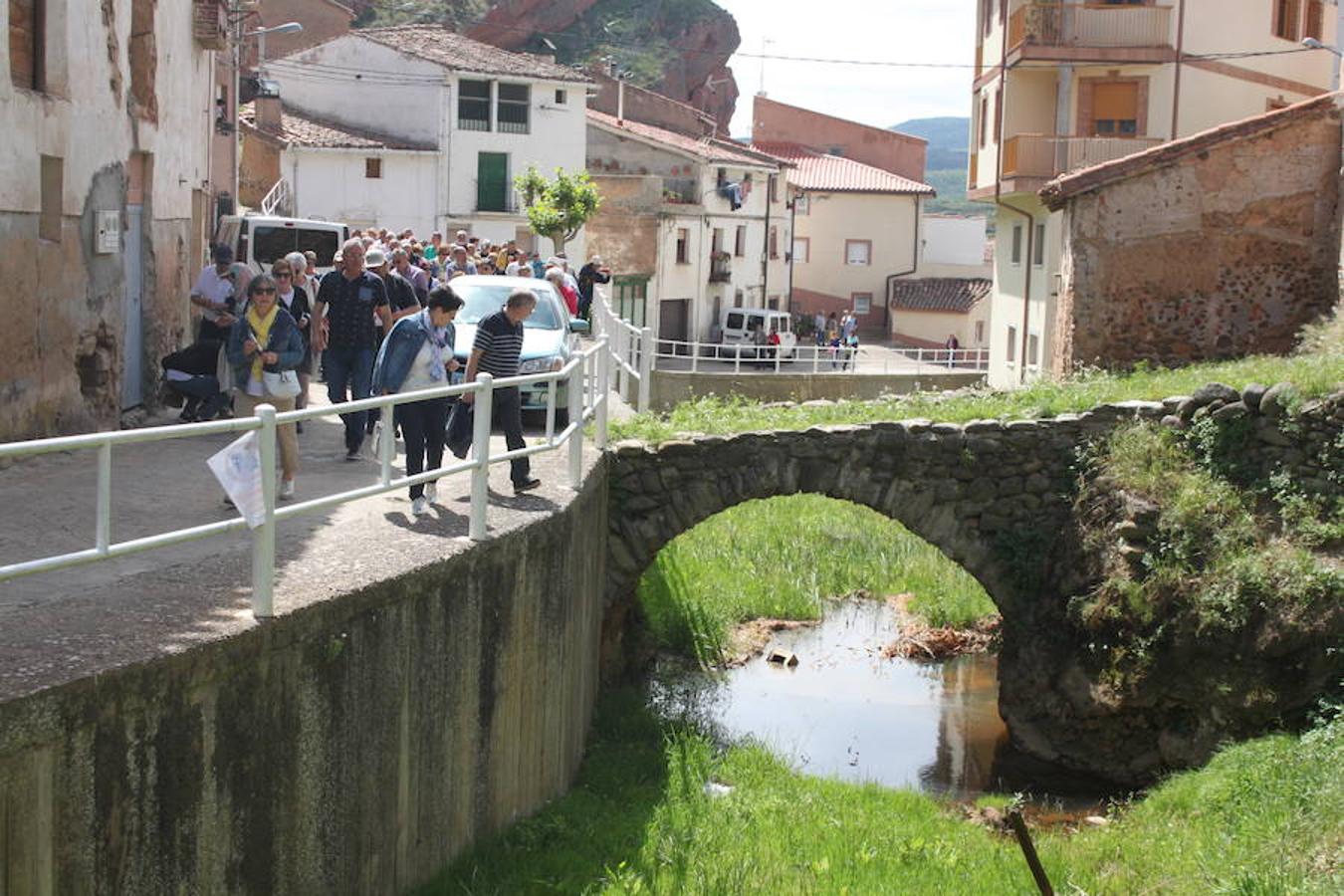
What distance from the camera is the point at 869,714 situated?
18.9m

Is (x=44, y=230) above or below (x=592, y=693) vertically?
above

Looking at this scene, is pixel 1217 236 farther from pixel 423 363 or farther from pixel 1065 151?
pixel 423 363

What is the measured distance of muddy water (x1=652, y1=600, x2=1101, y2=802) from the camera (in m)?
16.8

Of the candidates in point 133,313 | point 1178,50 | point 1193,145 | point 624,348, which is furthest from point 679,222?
point 133,313

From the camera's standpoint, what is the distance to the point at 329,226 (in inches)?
953

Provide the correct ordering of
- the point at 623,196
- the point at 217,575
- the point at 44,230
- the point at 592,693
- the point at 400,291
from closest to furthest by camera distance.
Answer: the point at 217,575
the point at 44,230
the point at 400,291
the point at 592,693
the point at 623,196

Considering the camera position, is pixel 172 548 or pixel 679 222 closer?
pixel 172 548

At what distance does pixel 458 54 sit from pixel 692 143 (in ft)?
33.1

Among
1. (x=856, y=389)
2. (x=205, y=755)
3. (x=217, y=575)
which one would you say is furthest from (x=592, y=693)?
(x=856, y=389)

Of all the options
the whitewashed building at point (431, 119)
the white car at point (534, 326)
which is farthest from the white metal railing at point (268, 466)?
the whitewashed building at point (431, 119)

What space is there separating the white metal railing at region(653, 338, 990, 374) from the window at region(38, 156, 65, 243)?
25.0 meters

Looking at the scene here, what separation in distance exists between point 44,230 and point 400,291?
108 inches

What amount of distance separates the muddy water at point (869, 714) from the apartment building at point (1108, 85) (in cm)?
1005

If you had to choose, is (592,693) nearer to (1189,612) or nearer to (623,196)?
(1189,612)
